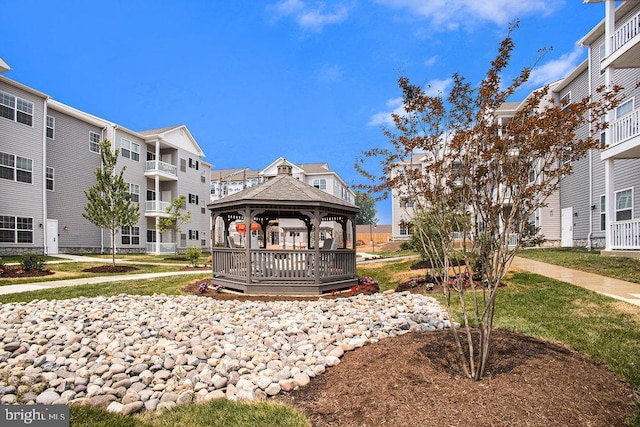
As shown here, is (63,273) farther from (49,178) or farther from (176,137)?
(176,137)

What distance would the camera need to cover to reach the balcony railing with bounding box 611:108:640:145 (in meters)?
12.5

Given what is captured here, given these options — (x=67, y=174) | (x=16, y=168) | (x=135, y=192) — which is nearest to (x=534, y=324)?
→ (x=16, y=168)

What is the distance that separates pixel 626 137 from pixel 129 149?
29.1 meters

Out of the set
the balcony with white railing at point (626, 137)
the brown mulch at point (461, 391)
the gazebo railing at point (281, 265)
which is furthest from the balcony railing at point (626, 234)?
the brown mulch at point (461, 391)

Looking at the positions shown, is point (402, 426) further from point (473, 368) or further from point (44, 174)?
point (44, 174)

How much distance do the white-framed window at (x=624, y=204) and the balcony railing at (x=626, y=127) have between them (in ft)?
13.2

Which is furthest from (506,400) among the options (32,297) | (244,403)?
(32,297)

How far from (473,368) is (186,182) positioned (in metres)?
33.3

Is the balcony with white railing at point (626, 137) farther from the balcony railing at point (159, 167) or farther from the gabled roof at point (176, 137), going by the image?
the gabled roof at point (176, 137)

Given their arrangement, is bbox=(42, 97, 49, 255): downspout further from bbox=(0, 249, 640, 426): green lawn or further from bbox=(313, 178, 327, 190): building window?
bbox=(313, 178, 327, 190): building window

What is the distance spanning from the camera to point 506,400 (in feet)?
11.1

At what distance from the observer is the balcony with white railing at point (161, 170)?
97.6 ft

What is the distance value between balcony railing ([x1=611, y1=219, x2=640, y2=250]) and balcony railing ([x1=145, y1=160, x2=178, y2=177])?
93.2ft

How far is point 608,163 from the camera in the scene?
45.2ft
